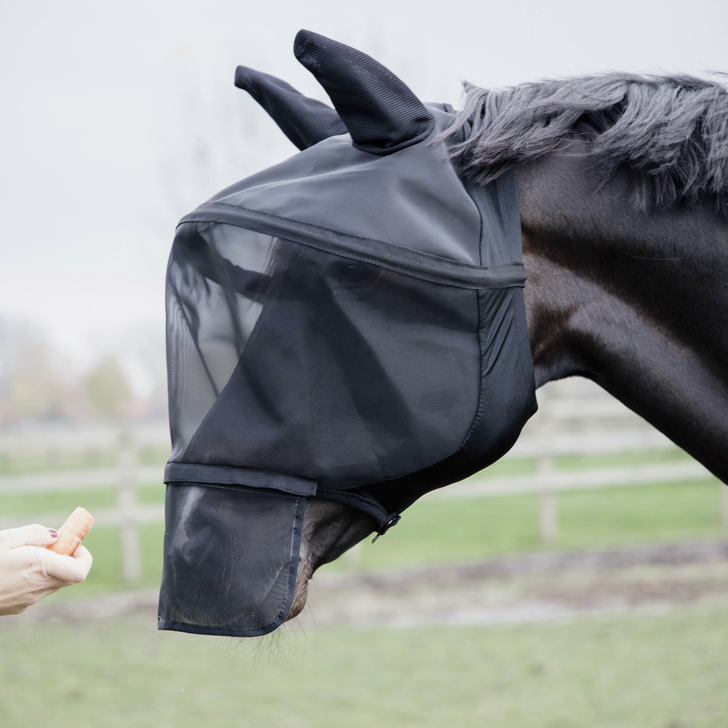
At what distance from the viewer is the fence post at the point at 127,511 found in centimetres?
645

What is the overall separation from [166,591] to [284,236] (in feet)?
1.84

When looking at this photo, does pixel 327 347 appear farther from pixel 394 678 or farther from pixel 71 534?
pixel 394 678

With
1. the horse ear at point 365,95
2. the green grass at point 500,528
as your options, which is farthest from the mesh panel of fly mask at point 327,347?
the green grass at point 500,528

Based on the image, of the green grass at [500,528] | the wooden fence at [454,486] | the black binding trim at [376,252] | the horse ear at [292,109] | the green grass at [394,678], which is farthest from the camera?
the green grass at [500,528]

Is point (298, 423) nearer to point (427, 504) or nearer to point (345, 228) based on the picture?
point (345, 228)

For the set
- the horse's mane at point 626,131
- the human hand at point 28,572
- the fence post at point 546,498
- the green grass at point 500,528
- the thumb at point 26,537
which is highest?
the horse's mane at point 626,131

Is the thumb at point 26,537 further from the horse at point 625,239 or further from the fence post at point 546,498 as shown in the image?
the fence post at point 546,498

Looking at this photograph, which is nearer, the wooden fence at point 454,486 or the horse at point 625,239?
the horse at point 625,239

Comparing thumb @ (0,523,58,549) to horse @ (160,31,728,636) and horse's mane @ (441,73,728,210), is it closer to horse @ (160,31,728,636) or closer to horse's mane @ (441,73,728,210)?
horse @ (160,31,728,636)

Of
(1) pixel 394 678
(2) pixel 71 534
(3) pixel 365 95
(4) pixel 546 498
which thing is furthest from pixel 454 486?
(3) pixel 365 95

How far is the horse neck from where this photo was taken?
1.12 meters

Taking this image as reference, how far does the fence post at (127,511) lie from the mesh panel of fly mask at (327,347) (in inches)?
227

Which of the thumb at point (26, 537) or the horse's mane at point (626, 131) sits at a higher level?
the horse's mane at point (626, 131)

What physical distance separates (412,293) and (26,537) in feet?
2.53
